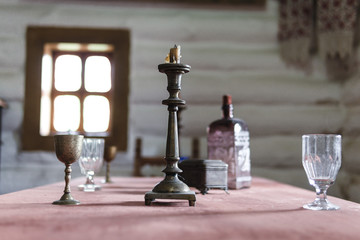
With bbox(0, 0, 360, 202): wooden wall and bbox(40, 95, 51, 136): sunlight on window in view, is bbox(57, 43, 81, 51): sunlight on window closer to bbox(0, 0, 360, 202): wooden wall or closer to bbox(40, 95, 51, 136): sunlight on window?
bbox(0, 0, 360, 202): wooden wall

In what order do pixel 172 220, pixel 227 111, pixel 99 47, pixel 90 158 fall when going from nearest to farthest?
pixel 172 220 → pixel 90 158 → pixel 227 111 → pixel 99 47

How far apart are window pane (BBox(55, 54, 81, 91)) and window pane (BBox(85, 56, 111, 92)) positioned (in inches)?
3.3

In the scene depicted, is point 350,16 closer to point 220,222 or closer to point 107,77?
point 107,77

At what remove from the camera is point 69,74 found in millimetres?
3605

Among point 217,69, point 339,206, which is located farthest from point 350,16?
point 339,206

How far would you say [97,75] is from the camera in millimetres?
3596

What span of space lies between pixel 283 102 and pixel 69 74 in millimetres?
1855

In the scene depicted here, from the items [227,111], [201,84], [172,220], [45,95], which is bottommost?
[172,220]

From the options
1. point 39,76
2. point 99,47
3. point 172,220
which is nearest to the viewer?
point 172,220

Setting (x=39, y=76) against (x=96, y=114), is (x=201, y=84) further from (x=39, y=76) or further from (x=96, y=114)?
(x=39, y=76)

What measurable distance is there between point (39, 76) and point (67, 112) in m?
0.38

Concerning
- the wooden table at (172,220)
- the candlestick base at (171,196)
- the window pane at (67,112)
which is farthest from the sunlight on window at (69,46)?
the candlestick base at (171,196)

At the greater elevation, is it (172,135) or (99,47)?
(99,47)

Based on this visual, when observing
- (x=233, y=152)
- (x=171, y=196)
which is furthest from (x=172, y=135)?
(x=233, y=152)
